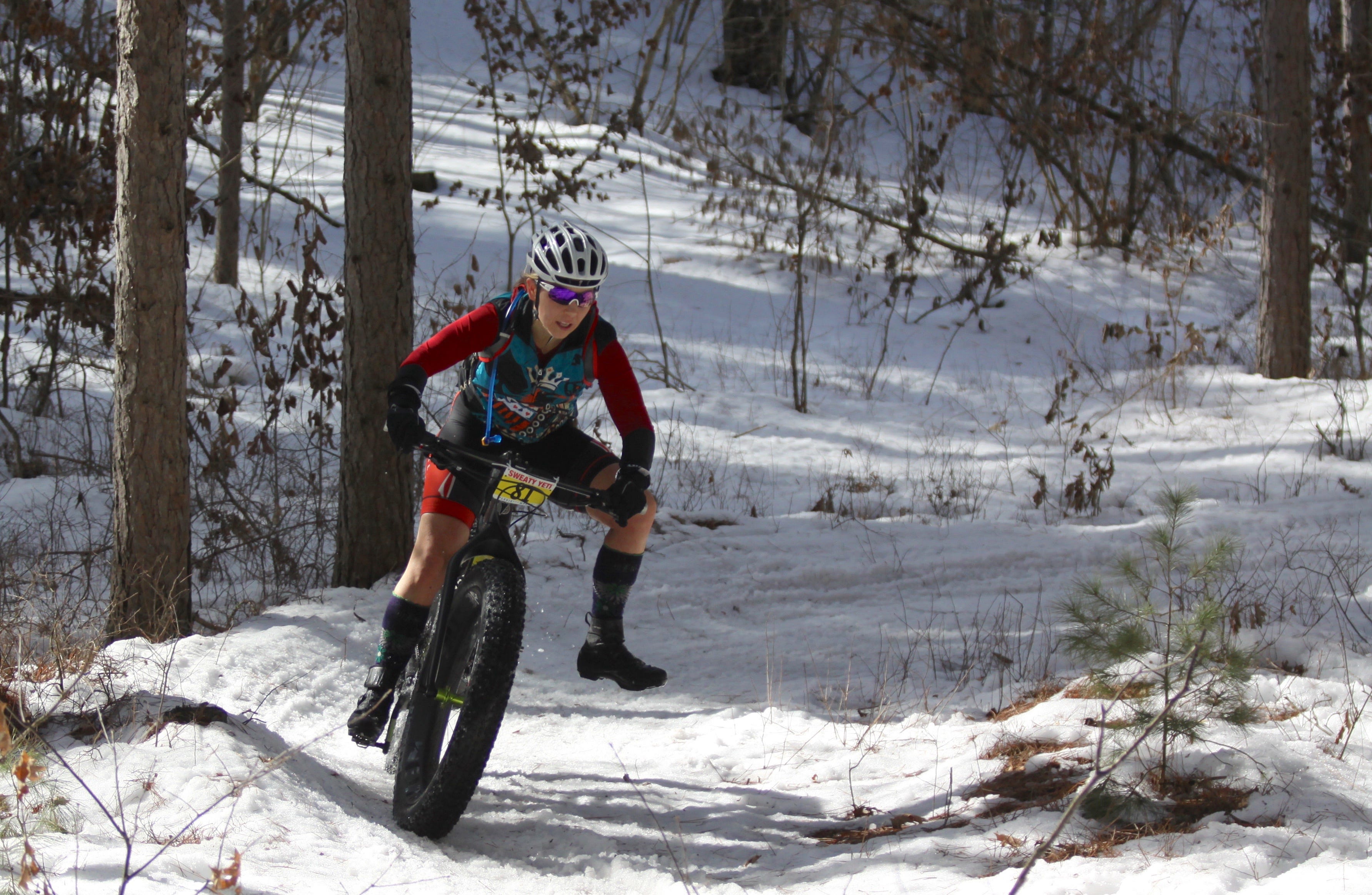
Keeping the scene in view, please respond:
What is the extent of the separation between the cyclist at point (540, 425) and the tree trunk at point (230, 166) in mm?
7747

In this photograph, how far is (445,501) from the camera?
3955 mm

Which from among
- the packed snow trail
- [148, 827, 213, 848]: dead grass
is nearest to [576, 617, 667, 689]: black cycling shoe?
the packed snow trail

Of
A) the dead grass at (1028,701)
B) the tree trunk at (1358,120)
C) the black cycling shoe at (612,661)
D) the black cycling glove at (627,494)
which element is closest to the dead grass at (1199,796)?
the dead grass at (1028,701)

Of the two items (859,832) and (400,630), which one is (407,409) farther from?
(859,832)

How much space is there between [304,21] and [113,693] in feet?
25.4

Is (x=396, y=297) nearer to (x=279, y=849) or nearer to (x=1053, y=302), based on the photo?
(x=279, y=849)

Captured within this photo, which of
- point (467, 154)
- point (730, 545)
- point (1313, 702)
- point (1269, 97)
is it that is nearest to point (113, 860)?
point (1313, 702)

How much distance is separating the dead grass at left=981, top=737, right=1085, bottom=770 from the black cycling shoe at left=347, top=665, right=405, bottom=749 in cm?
227

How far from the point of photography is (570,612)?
635 cm

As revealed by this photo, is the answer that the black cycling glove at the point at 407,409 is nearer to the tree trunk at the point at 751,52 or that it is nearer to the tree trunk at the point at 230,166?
the tree trunk at the point at 230,166

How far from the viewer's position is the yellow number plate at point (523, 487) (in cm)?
344

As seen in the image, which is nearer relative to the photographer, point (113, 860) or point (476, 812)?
point (113, 860)

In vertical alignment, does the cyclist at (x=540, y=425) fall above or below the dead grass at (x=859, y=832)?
above

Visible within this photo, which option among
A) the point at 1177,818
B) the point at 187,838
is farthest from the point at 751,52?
the point at 187,838
